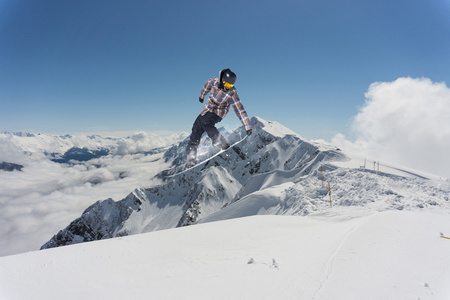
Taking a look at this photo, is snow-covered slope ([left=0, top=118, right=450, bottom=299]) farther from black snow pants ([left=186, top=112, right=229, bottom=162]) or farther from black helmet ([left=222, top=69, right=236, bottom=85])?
black helmet ([left=222, top=69, right=236, bottom=85])

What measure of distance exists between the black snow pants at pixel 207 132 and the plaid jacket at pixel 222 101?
0.89 ft

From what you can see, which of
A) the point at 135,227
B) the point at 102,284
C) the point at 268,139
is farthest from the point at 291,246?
the point at 135,227

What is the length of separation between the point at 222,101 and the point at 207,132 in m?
1.50

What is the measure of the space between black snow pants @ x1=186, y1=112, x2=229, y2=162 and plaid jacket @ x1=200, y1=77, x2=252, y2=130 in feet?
0.89

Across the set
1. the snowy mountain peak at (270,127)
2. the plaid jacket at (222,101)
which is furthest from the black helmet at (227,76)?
the snowy mountain peak at (270,127)

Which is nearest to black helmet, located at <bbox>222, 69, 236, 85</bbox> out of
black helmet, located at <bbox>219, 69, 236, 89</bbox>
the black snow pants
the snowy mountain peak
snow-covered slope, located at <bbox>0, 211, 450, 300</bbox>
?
black helmet, located at <bbox>219, 69, 236, 89</bbox>

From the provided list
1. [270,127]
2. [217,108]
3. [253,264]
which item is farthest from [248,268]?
[270,127]

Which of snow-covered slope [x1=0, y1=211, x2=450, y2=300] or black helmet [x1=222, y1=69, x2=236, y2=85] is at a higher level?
black helmet [x1=222, y1=69, x2=236, y2=85]

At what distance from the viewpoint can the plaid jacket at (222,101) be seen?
762cm

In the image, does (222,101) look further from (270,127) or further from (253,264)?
(270,127)

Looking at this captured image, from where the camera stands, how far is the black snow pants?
26.7 feet

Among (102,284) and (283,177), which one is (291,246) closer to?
(102,284)

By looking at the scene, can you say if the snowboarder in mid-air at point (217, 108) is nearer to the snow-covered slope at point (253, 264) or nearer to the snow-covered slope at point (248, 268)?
the snow-covered slope at point (253, 264)

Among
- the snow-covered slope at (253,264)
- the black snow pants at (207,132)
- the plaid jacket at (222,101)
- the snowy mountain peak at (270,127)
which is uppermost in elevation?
the snowy mountain peak at (270,127)
